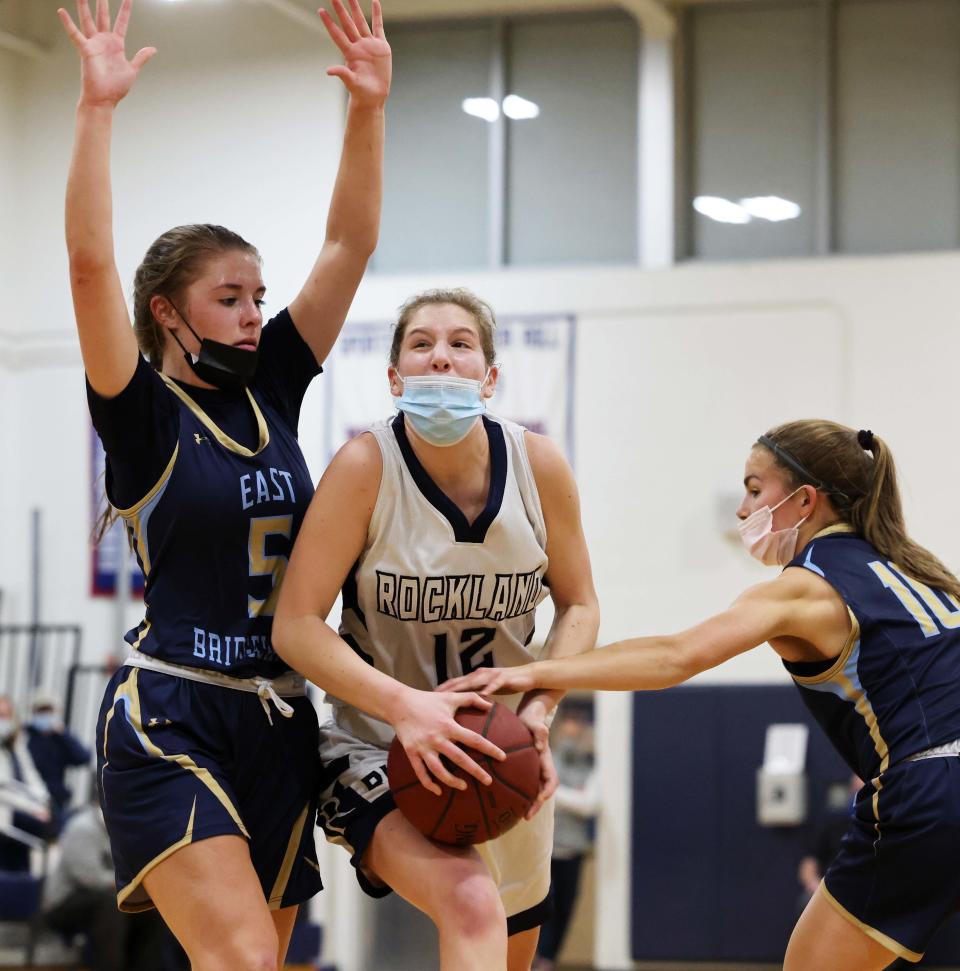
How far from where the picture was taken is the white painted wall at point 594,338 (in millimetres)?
10148

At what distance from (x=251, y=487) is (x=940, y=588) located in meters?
1.71

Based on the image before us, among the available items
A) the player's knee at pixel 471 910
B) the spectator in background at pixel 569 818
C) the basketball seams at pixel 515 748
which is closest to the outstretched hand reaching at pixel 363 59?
the basketball seams at pixel 515 748

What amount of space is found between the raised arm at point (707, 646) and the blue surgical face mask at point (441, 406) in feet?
1.75

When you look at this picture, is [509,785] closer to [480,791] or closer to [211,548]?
[480,791]

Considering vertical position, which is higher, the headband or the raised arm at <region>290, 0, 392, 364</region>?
the raised arm at <region>290, 0, 392, 364</region>

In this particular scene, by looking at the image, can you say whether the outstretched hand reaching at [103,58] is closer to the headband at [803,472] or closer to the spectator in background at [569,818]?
Result: the headband at [803,472]

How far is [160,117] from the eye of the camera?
11461mm

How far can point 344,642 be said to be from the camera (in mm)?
3193

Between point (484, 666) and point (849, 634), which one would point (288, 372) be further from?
point (849, 634)

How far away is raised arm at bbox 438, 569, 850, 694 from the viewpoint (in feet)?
10.4

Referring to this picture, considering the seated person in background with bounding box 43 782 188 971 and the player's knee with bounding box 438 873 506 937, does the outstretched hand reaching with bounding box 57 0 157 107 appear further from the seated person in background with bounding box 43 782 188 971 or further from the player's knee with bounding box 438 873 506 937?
the seated person in background with bounding box 43 782 188 971

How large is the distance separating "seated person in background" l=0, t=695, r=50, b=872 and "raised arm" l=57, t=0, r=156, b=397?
320 inches

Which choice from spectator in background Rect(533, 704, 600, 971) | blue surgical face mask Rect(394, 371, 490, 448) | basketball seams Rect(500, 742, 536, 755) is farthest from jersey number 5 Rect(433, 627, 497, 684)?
spectator in background Rect(533, 704, 600, 971)

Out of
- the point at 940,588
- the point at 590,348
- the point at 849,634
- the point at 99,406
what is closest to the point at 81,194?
the point at 99,406
